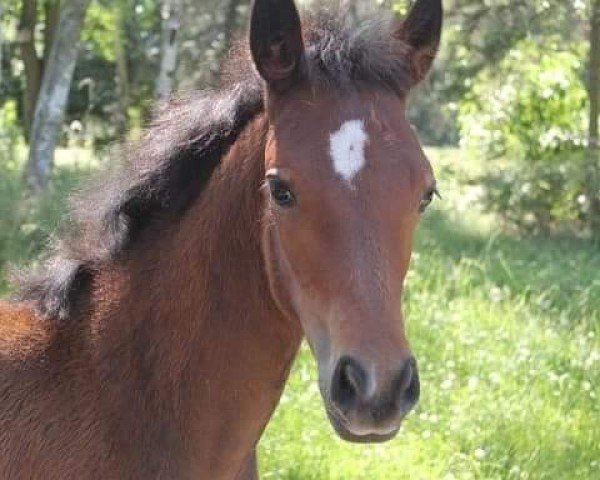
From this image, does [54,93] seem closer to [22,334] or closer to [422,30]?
[22,334]

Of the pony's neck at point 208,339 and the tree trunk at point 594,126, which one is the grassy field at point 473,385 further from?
the tree trunk at point 594,126

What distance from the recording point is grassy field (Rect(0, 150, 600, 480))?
188 inches

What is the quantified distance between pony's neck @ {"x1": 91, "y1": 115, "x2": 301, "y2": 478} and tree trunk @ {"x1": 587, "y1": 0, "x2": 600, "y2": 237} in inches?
447

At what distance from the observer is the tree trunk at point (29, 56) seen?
17.1 meters

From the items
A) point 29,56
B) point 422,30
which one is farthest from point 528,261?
point 29,56

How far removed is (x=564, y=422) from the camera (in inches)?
207

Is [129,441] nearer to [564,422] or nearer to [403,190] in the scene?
[403,190]

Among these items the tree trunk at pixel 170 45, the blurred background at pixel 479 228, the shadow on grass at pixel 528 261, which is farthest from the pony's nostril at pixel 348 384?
the tree trunk at pixel 170 45

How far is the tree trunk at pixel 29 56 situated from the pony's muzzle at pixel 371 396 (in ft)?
52.3

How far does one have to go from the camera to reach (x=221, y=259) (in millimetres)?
2662

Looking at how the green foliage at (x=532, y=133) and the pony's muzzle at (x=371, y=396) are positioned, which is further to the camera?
the green foliage at (x=532, y=133)

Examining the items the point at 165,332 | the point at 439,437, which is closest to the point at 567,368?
the point at 439,437

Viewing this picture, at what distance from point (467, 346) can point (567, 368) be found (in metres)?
0.61

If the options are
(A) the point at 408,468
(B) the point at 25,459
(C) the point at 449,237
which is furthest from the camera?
(C) the point at 449,237
